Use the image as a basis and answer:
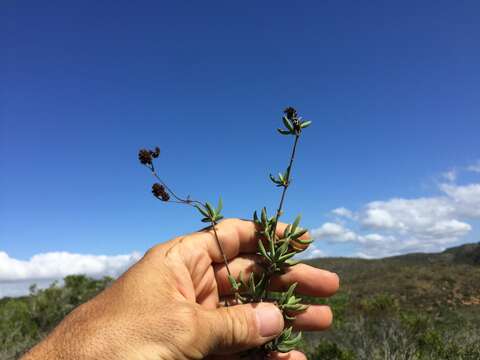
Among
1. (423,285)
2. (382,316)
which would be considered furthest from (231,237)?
(423,285)

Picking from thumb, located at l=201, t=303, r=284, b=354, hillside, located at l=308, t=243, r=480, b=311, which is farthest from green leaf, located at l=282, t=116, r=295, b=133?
hillside, located at l=308, t=243, r=480, b=311

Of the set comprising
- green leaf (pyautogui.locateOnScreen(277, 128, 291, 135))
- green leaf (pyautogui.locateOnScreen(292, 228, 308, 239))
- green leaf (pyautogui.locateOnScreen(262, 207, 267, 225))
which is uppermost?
green leaf (pyautogui.locateOnScreen(277, 128, 291, 135))

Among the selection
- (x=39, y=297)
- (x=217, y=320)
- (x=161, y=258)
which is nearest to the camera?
(x=217, y=320)

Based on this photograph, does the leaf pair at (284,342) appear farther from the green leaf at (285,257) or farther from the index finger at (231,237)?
the index finger at (231,237)

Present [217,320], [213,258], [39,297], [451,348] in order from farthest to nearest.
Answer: [39,297]
[451,348]
[213,258]
[217,320]

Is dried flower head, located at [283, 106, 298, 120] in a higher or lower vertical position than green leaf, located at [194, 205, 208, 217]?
higher

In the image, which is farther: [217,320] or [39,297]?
[39,297]

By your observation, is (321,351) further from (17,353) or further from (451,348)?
(17,353)

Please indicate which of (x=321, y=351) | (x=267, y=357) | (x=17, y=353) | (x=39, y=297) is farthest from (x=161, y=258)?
(x=39, y=297)

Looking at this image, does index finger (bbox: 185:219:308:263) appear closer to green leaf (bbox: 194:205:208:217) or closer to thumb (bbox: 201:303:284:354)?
green leaf (bbox: 194:205:208:217)
